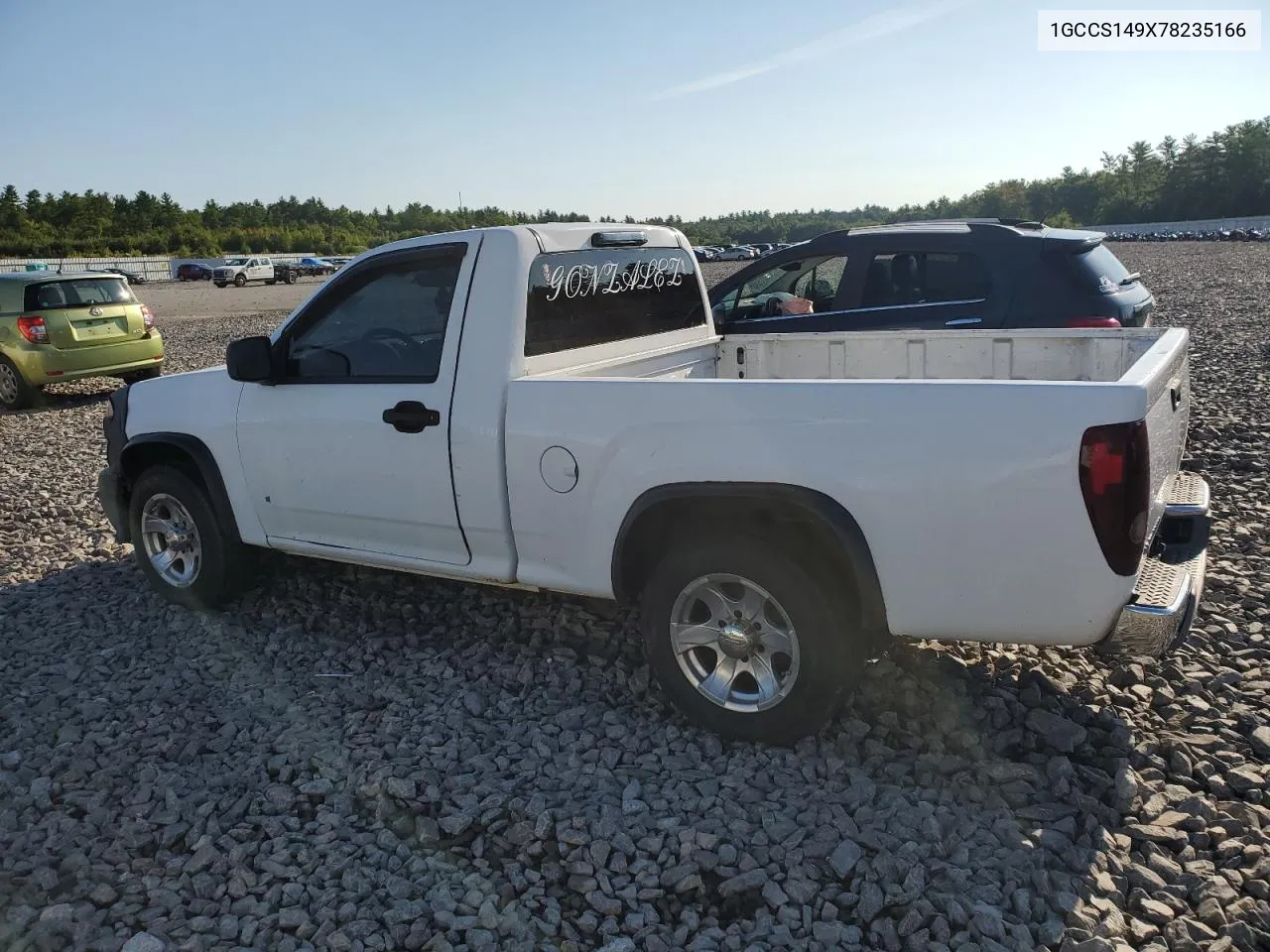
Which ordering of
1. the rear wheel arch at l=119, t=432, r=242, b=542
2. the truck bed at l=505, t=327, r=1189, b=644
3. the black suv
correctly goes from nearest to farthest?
the truck bed at l=505, t=327, r=1189, b=644 < the rear wheel arch at l=119, t=432, r=242, b=542 < the black suv

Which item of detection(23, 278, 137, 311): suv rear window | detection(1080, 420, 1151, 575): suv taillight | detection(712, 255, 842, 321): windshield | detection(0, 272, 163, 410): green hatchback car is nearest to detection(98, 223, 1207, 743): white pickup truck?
detection(1080, 420, 1151, 575): suv taillight

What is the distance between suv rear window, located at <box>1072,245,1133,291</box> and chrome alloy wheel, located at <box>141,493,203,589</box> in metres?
5.99

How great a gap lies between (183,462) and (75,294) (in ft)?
28.0

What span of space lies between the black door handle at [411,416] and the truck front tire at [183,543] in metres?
1.45

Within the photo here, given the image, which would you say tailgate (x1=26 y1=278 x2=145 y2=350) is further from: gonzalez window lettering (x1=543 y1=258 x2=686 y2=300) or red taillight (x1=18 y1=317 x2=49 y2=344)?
gonzalez window lettering (x1=543 y1=258 x2=686 y2=300)

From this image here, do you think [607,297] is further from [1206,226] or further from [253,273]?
[1206,226]

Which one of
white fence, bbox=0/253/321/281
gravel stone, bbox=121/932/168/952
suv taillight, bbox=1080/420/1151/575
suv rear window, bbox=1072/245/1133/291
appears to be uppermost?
white fence, bbox=0/253/321/281

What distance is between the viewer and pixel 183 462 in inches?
205

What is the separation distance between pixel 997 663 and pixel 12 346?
39.0 ft

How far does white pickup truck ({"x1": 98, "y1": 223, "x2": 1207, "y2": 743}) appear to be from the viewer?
119 inches

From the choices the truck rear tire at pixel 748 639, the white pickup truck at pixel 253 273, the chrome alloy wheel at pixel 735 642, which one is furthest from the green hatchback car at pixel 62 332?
the white pickup truck at pixel 253 273

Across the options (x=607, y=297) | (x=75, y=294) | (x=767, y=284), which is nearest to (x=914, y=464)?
(x=607, y=297)

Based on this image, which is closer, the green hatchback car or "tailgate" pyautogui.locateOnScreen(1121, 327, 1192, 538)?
"tailgate" pyautogui.locateOnScreen(1121, 327, 1192, 538)

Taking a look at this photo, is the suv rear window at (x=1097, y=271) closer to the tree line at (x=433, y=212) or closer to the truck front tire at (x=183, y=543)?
the truck front tire at (x=183, y=543)
